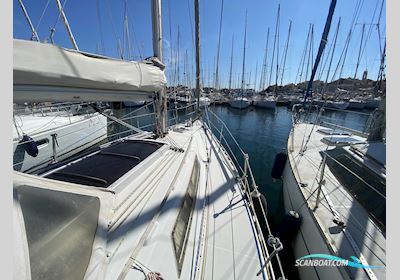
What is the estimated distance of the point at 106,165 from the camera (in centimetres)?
263

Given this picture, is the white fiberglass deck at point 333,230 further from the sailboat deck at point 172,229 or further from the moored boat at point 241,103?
the moored boat at point 241,103

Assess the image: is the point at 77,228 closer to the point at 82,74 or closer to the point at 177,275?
the point at 177,275

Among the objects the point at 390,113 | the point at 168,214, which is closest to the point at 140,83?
the point at 168,214

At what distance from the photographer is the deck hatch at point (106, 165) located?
224cm

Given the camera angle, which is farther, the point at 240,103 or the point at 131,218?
the point at 240,103

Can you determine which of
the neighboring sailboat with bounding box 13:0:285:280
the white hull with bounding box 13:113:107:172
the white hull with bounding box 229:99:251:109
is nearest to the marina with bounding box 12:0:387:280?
the neighboring sailboat with bounding box 13:0:285:280

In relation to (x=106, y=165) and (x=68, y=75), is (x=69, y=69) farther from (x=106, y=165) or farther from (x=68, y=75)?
(x=106, y=165)

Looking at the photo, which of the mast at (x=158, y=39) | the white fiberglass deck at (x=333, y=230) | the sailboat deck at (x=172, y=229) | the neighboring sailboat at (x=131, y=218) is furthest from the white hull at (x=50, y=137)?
the white fiberglass deck at (x=333, y=230)

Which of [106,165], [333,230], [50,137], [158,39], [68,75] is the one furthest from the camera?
[50,137]

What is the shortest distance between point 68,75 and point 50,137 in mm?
6658

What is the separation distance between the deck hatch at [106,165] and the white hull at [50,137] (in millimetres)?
2563

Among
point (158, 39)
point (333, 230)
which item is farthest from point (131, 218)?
point (158, 39)

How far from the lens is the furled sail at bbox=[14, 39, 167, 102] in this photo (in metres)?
1.63

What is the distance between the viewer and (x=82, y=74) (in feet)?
6.68
